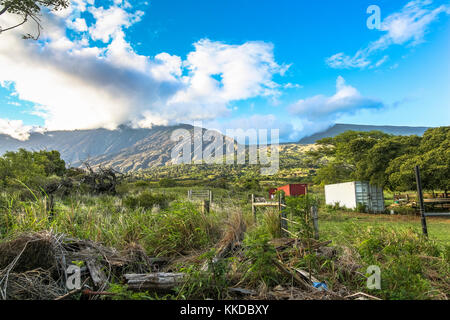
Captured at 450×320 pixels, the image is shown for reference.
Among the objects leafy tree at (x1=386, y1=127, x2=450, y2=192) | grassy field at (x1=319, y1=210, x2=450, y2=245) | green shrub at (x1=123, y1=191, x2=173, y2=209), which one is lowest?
grassy field at (x1=319, y1=210, x2=450, y2=245)

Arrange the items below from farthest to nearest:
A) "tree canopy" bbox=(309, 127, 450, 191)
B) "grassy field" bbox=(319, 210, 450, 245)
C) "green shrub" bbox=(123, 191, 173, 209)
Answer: "tree canopy" bbox=(309, 127, 450, 191)
"green shrub" bbox=(123, 191, 173, 209)
"grassy field" bbox=(319, 210, 450, 245)

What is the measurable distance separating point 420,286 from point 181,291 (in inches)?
93.4

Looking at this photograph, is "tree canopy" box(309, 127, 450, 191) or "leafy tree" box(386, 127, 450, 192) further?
"tree canopy" box(309, 127, 450, 191)

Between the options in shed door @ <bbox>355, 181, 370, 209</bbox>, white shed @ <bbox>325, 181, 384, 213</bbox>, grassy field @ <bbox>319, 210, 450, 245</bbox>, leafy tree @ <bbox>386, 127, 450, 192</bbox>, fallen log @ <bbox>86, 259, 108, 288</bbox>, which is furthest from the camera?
shed door @ <bbox>355, 181, 370, 209</bbox>

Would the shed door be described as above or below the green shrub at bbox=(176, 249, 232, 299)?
above

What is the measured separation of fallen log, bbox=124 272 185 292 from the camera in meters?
2.70

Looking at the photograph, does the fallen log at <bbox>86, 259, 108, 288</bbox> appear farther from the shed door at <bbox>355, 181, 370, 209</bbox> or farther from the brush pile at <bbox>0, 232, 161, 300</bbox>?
the shed door at <bbox>355, 181, 370, 209</bbox>

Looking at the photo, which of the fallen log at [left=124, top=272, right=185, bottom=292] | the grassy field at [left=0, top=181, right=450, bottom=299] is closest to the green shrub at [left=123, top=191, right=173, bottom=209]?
the grassy field at [left=0, top=181, right=450, bottom=299]

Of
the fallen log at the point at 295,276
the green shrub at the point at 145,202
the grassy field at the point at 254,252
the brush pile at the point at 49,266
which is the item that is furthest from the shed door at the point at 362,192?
the brush pile at the point at 49,266

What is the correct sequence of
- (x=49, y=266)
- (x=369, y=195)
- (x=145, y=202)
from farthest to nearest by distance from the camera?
1. (x=369, y=195)
2. (x=145, y=202)
3. (x=49, y=266)

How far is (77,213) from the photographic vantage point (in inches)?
Result: 213

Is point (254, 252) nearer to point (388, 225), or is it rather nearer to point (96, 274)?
point (96, 274)

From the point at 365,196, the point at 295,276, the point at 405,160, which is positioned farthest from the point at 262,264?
the point at 365,196

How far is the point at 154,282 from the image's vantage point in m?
2.72
